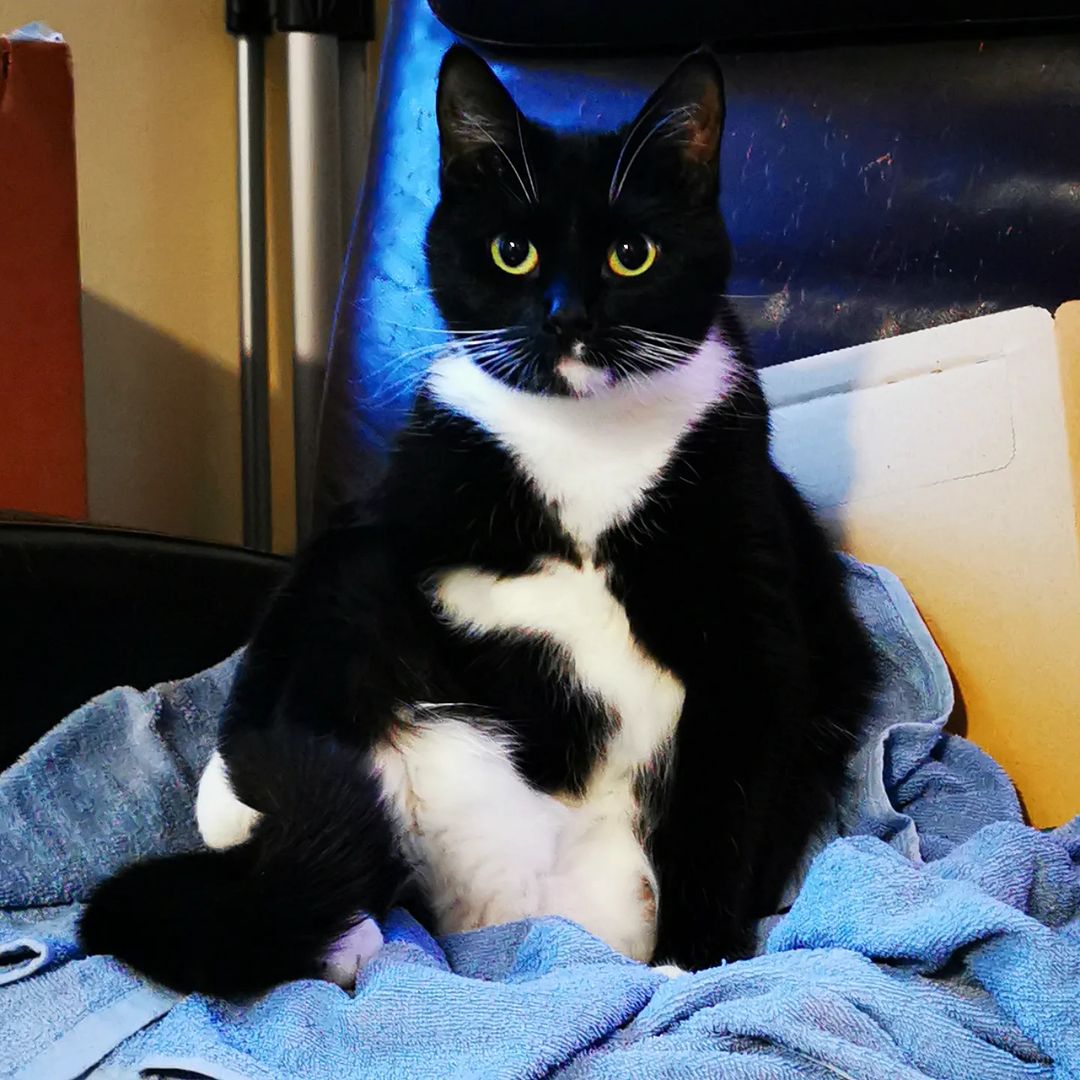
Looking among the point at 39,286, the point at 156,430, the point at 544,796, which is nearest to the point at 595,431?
the point at 544,796

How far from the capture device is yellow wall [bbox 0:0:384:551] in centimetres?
157

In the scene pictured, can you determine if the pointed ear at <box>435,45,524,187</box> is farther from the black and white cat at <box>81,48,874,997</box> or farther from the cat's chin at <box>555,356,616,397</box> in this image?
the cat's chin at <box>555,356,616,397</box>

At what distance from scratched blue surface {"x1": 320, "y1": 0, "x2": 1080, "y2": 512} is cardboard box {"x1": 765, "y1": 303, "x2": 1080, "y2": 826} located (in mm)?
154

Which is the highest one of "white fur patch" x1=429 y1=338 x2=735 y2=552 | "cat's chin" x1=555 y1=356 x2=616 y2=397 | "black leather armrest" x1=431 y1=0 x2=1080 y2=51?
"black leather armrest" x1=431 y1=0 x2=1080 y2=51

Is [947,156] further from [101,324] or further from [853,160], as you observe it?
[101,324]

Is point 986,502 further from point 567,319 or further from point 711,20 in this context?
point 711,20

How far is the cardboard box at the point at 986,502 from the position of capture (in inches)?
36.3

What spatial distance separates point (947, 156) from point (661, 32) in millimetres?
328

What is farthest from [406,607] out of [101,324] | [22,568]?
[101,324]

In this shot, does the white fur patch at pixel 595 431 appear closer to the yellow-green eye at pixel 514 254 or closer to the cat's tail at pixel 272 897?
the yellow-green eye at pixel 514 254

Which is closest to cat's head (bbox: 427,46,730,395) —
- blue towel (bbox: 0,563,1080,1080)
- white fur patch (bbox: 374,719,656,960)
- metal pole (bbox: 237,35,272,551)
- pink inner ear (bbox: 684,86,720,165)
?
pink inner ear (bbox: 684,86,720,165)

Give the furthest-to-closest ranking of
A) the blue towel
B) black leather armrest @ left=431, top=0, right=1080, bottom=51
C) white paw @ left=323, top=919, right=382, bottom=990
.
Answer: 1. black leather armrest @ left=431, top=0, right=1080, bottom=51
2. white paw @ left=323, top=919, right=382, bottom=990
3. the blue towel

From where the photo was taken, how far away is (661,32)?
1.22 m

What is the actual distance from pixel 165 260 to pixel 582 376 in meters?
1.08
